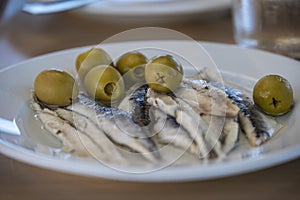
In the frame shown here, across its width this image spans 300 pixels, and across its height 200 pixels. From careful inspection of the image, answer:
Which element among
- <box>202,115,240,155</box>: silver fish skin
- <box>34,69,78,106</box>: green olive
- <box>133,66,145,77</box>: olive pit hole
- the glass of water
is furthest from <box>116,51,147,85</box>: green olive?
the glass of water

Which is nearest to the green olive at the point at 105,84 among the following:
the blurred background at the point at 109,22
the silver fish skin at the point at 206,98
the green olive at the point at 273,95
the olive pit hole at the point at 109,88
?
the olive pit hole at the point at 109,88

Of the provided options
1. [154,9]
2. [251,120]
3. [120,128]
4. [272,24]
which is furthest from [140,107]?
[154,9]

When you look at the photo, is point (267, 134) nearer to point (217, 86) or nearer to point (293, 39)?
point (217, 86)

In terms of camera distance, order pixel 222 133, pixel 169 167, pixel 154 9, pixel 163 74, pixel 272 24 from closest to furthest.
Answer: pixel 169 167 → pixel 222 133 → pixel 163 74 → pixel 272 24 → pixel 154 9

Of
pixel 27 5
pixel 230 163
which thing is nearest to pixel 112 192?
pixel 230 163

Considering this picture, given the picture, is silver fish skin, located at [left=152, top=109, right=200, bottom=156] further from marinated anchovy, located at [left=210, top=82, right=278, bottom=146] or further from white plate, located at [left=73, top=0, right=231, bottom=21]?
white plate, located at [left=73, top=0, right=231, bottom=21]

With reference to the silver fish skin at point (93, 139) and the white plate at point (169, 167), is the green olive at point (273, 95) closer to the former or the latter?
the white plate at point (169, 167)

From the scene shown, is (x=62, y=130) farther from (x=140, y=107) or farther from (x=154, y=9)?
(x=154, y=9)
